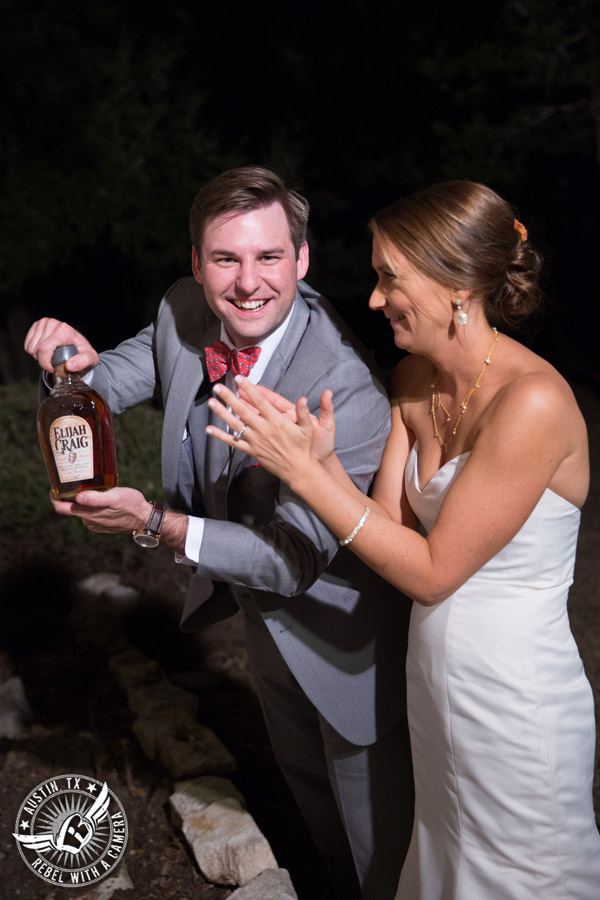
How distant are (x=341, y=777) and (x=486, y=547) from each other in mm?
953

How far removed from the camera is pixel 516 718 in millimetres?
1969

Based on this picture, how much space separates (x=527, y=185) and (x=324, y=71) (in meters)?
3.78

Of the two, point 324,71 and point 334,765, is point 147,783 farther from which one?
point 324,71

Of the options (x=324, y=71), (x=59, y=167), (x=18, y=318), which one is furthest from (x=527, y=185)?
(x=18, y=318)

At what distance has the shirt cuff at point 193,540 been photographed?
1971mm

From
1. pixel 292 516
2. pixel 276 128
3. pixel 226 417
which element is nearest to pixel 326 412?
pixel 226 417

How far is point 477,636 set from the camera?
1.98 metres

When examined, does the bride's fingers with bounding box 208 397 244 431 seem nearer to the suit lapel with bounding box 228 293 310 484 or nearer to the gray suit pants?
the suit lapel with bounding box 228 293 310 484

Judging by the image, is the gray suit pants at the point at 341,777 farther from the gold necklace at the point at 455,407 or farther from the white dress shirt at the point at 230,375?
the gold necklace at the point at 455,407

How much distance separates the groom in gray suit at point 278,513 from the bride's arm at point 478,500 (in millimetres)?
241

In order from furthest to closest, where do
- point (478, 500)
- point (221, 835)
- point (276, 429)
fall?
point (221, 835)
point (478, 500)
point (276, 429)

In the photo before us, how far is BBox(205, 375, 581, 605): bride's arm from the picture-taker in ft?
5.92

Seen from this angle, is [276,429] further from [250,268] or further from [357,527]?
[250,268]

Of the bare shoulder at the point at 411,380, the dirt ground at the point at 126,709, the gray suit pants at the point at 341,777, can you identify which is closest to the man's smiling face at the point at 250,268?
the bare shoulder at the point at 411,380
